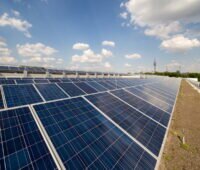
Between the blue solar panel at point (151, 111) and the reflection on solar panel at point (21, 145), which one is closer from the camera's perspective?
the reflection on solar panel at point (21, 145)

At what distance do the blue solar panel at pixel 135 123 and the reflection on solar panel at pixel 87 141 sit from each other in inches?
33.9

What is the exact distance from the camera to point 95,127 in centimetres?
768

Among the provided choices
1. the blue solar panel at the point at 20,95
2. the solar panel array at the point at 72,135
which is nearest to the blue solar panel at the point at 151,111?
the solar panel array at the point at 72,135

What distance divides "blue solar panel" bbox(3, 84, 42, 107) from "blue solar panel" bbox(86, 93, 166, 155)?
3898 millimetres

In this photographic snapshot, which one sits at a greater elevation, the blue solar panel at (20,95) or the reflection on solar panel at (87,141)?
the blue solar panel at (20,95)

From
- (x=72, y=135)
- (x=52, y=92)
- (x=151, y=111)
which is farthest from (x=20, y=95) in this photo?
(x=151, y=111)

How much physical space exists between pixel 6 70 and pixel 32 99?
22.4m

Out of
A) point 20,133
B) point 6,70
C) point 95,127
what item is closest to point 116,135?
point 95,127

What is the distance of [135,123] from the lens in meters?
9.88

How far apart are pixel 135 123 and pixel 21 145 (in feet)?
23.2

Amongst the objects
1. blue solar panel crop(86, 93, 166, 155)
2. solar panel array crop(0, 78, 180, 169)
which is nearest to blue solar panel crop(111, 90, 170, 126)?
blue solar panel crop(86, 93, 166, 155)

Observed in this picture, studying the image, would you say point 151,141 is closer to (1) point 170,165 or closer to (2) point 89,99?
(1) point 170,165

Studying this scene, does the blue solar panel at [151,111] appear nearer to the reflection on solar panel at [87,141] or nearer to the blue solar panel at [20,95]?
the reflection on solar panel at [87,141]

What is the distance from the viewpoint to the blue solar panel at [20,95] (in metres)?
8.63
